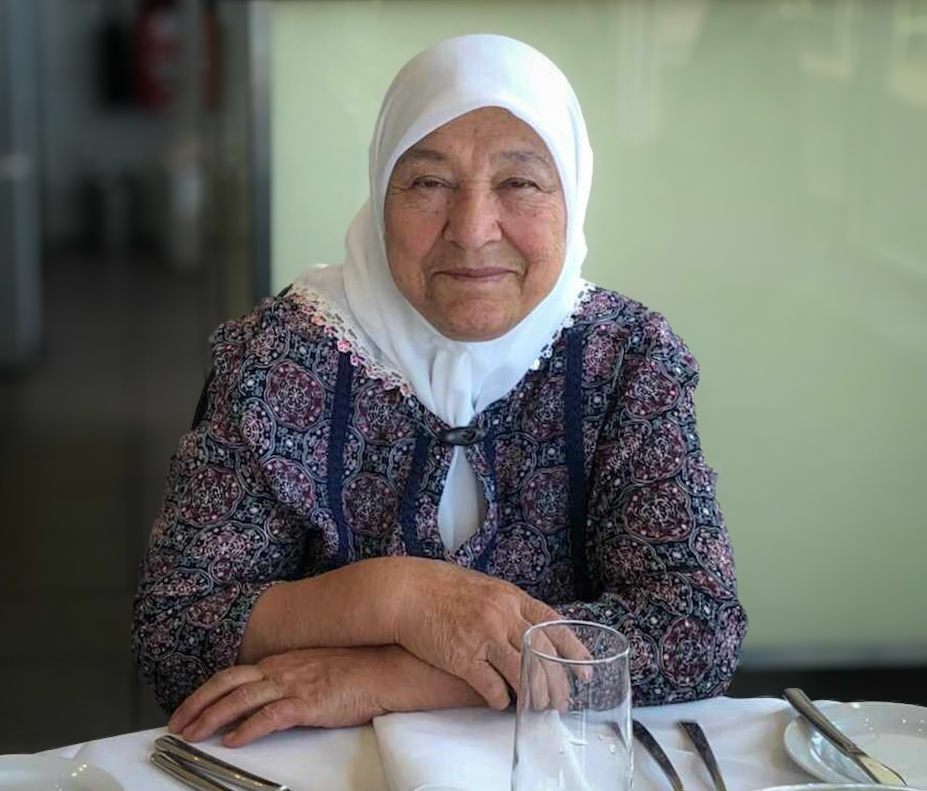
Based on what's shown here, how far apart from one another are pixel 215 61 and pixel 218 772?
270 centimetres

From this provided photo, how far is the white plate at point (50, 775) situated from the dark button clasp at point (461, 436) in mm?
702

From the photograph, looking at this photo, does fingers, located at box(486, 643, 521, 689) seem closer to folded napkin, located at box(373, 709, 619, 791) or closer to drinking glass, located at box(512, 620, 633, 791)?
folded napkin, located at box(373, 709, 619, 791)

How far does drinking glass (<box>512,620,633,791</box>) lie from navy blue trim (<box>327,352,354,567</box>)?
2.72ft

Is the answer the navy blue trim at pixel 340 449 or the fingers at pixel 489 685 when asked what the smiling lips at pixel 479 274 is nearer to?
the navy blue trim at pixel 340 449

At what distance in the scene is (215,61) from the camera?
376 centimetres

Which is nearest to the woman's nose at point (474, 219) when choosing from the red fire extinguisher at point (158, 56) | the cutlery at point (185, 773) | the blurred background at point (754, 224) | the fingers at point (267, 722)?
the fingers at point (267, 722)

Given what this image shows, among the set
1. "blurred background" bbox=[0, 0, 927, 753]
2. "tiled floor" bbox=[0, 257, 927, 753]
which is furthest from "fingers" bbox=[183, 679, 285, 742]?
"tiled floor" bbox=[0, 257, 927, 753]

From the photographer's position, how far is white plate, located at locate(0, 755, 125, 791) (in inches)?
51.8

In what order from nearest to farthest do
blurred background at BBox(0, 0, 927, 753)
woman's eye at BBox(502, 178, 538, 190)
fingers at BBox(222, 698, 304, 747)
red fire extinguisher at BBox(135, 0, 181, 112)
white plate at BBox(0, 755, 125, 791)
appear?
white plate at BBox(0, 755, 125, 791), fingers at BBox(222, 698, 304, 747), woman's eye at BBox(502, 178, 538, 190), blurred background at BBox(0, 0, 927, 753), red fire extinguisher at BBox(135, 0, 181, 112)

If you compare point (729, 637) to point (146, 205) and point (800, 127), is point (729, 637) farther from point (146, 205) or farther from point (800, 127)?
point (146, 205)

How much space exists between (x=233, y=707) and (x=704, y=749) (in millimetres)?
486

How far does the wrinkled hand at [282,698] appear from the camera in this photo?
1498 mm

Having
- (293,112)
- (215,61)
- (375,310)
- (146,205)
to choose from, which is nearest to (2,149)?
(215,61)

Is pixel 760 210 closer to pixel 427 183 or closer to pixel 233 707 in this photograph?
pixel 427 183
